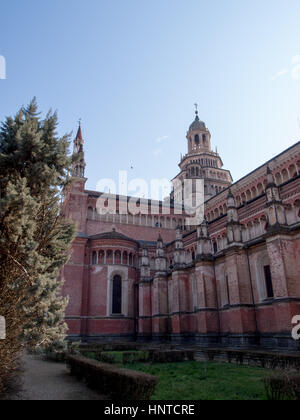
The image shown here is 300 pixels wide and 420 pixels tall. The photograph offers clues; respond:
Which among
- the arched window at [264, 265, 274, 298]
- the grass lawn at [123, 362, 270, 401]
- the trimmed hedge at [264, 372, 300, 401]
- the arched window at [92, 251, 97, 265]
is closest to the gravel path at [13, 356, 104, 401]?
the grass lawn at [123, 362, 270, 401]

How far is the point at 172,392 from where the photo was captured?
33.3 feet

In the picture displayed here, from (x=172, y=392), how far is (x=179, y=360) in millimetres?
9628

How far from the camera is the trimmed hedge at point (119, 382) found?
27.8 ft

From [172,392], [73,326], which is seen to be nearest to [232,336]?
[172,392]

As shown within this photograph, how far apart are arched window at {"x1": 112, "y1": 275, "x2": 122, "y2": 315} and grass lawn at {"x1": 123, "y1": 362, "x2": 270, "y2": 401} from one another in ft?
74.5

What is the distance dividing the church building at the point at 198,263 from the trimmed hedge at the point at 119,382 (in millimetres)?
6595

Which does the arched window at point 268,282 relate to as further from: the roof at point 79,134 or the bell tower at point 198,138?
the bell tower at point 198,138

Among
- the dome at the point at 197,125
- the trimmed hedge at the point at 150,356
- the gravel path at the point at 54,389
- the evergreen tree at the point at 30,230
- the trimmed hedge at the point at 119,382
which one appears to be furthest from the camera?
the dome at the point at 197,125

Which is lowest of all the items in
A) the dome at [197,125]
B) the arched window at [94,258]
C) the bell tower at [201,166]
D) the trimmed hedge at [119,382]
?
the trimmed hedge at [119,382]

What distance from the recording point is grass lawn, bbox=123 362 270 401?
9492mm

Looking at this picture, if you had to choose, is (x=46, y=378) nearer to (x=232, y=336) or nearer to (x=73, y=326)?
(x=232, y=336)

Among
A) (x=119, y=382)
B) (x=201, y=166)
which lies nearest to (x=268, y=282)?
(x=119, y=382)

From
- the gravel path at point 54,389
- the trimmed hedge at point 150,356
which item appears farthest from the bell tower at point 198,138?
the gravel path at point 54,389

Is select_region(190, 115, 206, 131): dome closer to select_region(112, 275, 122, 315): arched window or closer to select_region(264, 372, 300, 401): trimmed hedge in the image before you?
select_region(112, 275, 122, 315): arched window
